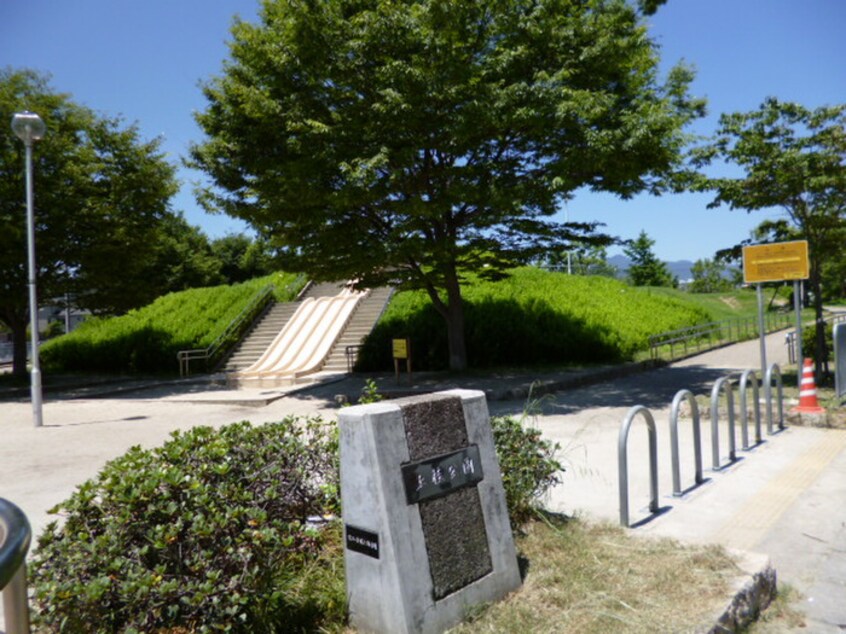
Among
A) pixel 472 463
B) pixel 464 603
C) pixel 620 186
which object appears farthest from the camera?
pixel 620 186

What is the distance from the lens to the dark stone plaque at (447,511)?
334cm

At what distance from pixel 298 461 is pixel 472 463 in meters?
1.29

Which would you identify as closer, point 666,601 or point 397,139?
point 666,601

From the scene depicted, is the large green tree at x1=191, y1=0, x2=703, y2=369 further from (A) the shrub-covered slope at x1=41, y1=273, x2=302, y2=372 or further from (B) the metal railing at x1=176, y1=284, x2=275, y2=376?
(A) the shrub-covered slope at x1=41, y1=273, x2=302, y2=372

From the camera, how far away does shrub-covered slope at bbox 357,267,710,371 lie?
19.3m

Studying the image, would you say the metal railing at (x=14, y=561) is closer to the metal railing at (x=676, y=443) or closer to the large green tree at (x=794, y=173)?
the metal railing at (x=676, y=443)

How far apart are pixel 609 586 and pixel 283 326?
72.7ft

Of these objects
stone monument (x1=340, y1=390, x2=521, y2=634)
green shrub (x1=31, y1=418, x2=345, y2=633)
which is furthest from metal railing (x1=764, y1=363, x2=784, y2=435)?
green shrub (x1=31, y1=418, x2=345, y2=633)

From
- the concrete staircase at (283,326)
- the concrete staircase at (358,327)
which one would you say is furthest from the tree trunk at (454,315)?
the concrete staircase at (283,326)

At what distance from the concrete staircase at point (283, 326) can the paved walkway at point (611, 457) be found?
418 cm

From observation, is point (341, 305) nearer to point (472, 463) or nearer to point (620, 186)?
point (620, 186)

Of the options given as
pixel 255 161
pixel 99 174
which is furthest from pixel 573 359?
pixel 99 174

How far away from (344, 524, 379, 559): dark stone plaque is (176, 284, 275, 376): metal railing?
21.2 metres

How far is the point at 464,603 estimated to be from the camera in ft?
11.1
